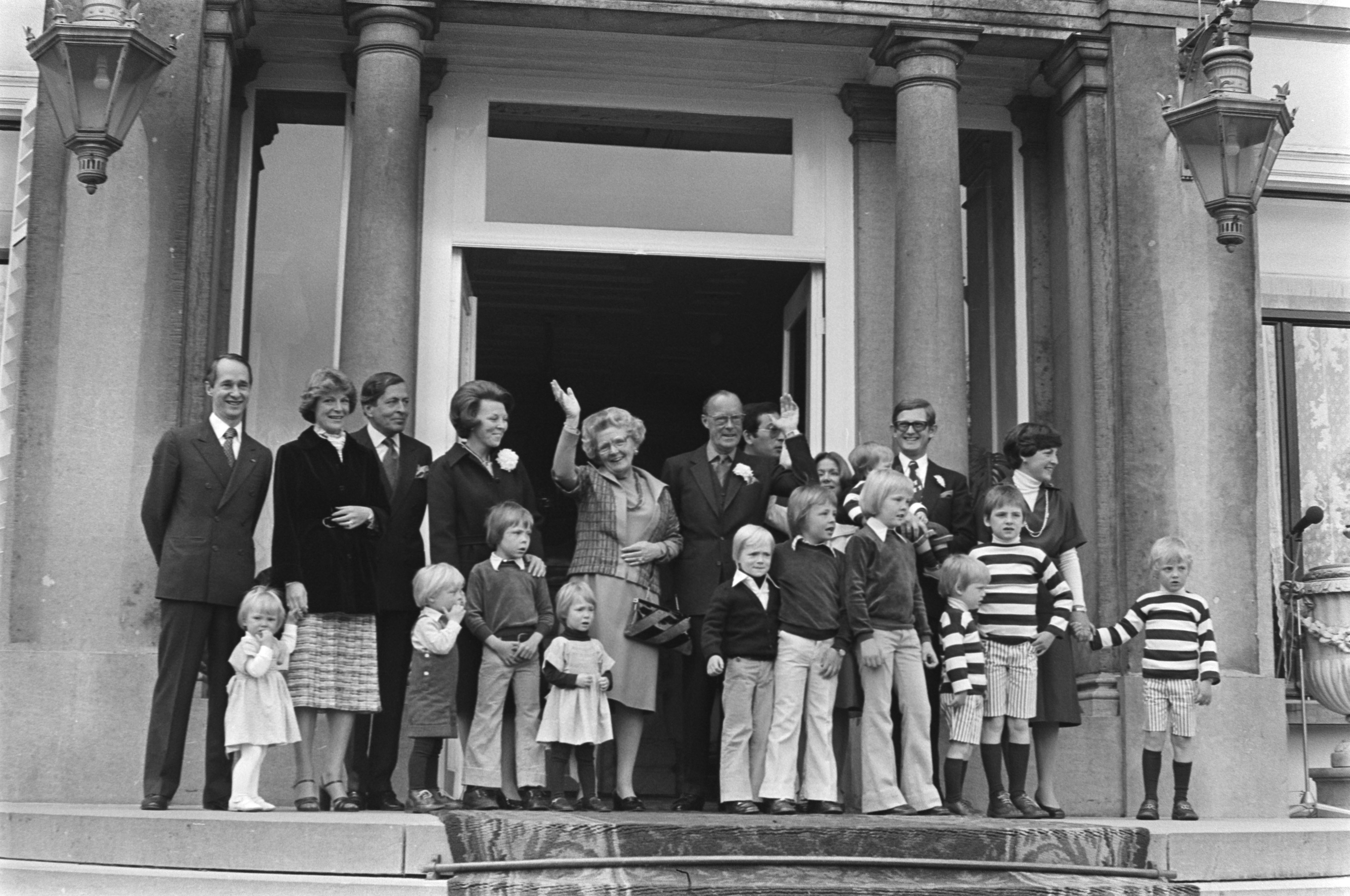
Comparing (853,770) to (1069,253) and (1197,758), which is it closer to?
(1197,758)

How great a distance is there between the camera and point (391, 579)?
771 cm

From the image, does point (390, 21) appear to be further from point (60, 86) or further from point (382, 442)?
point (382, 442)

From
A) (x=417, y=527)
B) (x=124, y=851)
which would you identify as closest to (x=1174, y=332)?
(x=417, y=527)

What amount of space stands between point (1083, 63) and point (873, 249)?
157 cm

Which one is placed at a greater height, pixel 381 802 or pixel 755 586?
pixel 755 586

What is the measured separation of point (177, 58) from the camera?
9094 millimetres

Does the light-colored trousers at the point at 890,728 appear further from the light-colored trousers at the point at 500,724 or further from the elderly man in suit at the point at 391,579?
the elderly man in suit at the point at 391,579

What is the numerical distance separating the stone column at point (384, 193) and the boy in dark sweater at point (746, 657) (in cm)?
251

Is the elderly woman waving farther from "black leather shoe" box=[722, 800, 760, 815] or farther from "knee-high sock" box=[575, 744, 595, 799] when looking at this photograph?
"black leather shoe" box=[722, 800, 760, 815]

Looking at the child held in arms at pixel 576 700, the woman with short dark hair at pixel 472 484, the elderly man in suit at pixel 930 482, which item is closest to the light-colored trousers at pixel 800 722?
the child held in arms at pixel 576 700

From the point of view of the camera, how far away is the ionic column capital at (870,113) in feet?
34.6

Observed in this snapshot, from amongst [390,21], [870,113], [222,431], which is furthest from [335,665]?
[870,113]

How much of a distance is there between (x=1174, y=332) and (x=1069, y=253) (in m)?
0.84

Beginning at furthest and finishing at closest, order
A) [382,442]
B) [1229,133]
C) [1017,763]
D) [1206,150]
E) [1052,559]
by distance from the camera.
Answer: [1206,150] → [1229,133] → [1052,559] → [382,442] → [1017,763]
